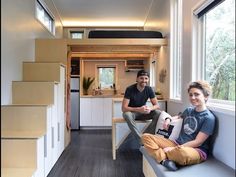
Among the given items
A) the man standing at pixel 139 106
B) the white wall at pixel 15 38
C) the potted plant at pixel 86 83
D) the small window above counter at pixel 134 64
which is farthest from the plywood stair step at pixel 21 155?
the small window above counter at pixel 134 64

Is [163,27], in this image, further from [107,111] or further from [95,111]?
[95,111]

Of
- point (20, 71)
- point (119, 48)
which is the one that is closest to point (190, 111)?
point (20, 71)

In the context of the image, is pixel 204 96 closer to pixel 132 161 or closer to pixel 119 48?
pixel 132 161

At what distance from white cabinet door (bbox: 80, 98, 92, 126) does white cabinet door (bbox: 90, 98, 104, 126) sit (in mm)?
82

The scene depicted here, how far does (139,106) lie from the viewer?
4.32m

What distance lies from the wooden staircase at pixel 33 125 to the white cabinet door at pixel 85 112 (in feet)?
8.05

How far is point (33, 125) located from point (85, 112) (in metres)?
4.02

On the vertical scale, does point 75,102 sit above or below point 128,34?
below

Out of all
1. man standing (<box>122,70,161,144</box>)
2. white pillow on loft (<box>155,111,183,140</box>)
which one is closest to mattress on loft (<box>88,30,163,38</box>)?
man standing (<box>122,70,161,144</box>)

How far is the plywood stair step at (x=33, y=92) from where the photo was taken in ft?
13.1

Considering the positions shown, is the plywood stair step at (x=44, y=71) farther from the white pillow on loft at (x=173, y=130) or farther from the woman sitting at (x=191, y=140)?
the woman sitting at (x=191, y=140)

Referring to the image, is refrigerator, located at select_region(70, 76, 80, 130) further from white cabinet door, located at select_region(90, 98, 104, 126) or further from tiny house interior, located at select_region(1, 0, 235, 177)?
white cabinet door, located at select_region(90, 98, 104, 126)

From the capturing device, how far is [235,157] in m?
2.26

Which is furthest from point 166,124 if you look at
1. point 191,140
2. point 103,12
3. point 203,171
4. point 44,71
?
point 103,12
